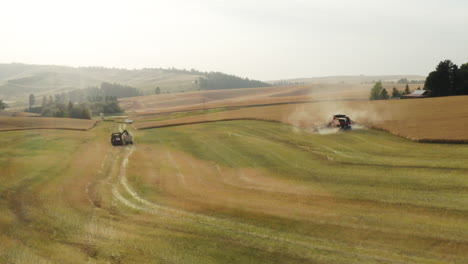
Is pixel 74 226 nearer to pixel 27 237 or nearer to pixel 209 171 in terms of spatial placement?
pixel 27 237

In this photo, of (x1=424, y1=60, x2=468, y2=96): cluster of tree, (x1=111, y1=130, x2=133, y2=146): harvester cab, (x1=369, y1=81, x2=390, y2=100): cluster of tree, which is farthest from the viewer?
(x1=369, y1=81, x2=390, y2=100): cluster of tree

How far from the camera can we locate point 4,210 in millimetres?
19562

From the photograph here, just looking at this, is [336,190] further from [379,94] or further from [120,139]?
[379,94]

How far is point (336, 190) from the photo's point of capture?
2216cm

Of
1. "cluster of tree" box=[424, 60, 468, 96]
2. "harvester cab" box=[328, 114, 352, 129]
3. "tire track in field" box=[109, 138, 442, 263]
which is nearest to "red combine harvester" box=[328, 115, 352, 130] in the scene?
"harvester cab" box=[328, 114, 352, 129]

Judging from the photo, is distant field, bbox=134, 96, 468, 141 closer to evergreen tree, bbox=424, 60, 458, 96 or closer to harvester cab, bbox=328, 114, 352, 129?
harvester cab, bbox=328, 114, 352, 129

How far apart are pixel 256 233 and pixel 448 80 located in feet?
283

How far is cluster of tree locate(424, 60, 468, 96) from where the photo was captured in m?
80.1

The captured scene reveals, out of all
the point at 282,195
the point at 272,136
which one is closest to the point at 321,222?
the point at 282,195

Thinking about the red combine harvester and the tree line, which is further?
the tree line

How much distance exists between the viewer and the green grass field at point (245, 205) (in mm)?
14383

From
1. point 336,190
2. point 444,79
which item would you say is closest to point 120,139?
point 336,190

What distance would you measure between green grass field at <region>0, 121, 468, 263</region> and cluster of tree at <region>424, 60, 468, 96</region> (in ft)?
187

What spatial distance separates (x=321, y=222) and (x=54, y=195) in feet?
57.0
